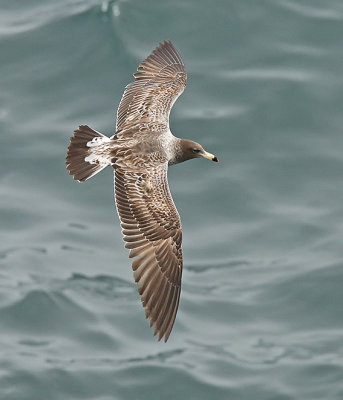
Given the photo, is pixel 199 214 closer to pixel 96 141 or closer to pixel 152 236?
pixel 96 141

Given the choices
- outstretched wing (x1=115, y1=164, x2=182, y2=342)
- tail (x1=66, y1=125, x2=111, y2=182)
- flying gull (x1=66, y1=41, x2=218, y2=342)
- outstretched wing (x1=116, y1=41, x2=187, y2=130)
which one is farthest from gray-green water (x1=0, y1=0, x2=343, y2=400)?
tail (x1=66, y1=125, x2=111, y2=182)

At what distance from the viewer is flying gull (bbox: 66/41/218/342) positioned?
35.6 ft

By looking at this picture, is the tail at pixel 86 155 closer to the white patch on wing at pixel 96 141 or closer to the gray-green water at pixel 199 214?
the white patch on wing at pixel 96 141

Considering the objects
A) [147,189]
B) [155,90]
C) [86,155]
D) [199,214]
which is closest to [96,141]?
[86,155]

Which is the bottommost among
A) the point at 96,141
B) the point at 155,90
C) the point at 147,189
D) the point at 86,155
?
the point at 147,189

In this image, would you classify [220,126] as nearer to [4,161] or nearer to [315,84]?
[315,84]

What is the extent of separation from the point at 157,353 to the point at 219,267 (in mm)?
1565

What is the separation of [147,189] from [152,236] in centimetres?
46

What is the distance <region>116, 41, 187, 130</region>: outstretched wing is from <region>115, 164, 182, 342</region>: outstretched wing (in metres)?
1.09

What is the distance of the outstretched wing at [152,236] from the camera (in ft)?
35.5

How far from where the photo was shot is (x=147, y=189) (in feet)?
36.4

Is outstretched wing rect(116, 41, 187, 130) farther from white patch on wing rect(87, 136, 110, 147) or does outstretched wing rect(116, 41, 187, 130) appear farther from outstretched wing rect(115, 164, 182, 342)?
outstretched wing rect(115, 164, 182, 342)

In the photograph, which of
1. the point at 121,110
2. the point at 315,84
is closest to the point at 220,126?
the point at 315,84

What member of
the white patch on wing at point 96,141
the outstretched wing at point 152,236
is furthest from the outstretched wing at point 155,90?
the outstretched wing at point 152,236
